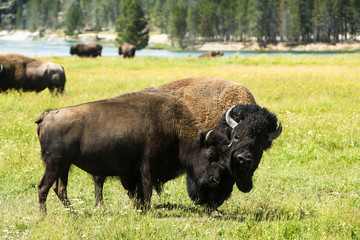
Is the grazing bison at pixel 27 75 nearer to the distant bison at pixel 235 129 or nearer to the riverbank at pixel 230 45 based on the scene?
the distant bison at pixel 235 129

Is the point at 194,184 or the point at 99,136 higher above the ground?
the point at 99,136

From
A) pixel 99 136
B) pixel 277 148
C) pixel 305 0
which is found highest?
pixel 305 0

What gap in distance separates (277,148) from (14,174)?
5296mm

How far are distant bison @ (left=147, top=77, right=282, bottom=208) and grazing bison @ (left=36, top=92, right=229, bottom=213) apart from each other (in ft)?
0.69

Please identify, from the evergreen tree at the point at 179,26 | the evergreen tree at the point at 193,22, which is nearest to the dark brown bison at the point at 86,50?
the evergreen tree at the point at 179,26

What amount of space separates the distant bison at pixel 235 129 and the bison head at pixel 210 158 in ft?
0.41

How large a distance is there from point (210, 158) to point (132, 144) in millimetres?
1022

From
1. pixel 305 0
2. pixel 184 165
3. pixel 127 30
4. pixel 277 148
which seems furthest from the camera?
pixel 305 0

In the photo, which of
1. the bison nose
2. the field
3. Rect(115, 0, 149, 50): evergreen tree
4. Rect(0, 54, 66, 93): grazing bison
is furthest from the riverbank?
the bison nose

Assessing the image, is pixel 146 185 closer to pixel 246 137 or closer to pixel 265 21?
pixel 246 137

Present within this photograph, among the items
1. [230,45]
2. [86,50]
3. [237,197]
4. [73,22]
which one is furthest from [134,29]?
[237,197]

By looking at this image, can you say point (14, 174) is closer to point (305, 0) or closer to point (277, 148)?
point (277, 148)

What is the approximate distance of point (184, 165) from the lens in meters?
5.99

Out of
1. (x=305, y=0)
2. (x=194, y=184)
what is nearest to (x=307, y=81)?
(x=194, y=184)
